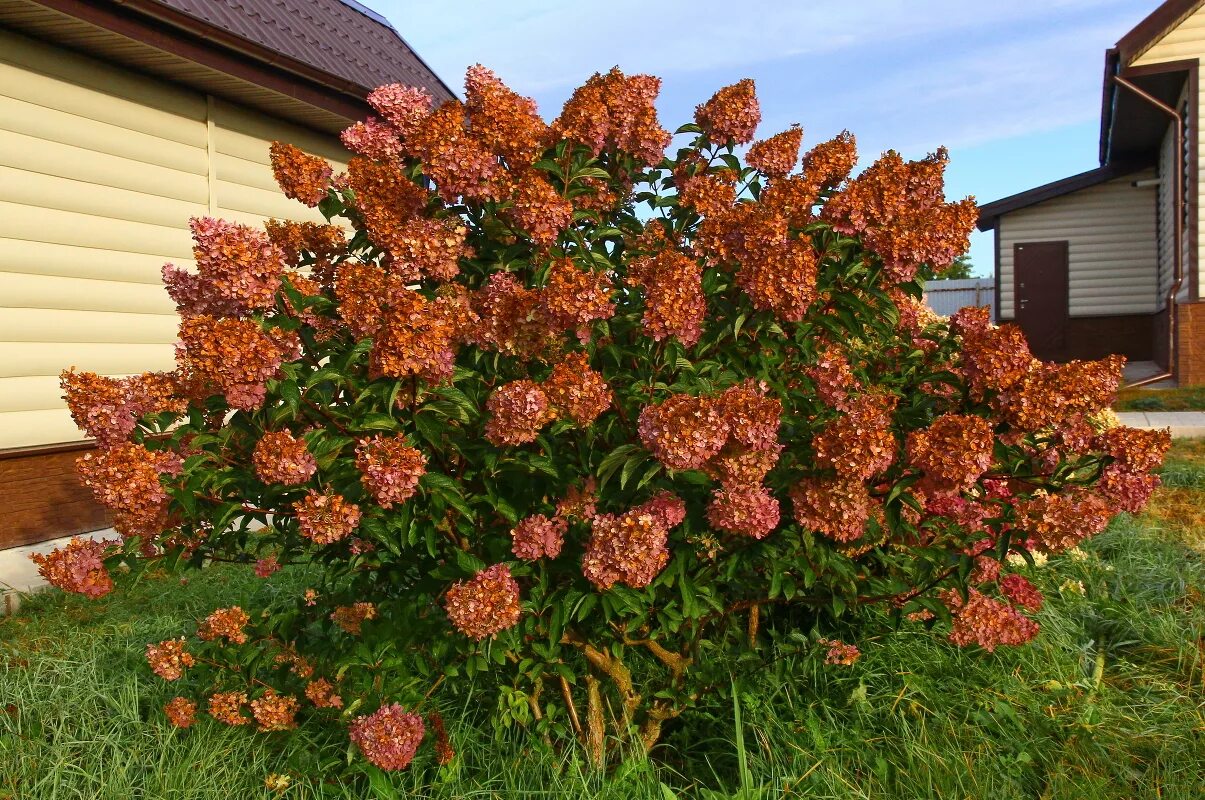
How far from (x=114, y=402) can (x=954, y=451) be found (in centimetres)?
239

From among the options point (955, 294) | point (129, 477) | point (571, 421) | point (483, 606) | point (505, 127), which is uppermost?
point (955, 294)

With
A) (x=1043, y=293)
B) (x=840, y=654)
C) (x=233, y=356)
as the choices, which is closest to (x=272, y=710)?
(x=233, y=356)

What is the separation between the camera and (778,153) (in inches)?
131

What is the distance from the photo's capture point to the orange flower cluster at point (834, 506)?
8.41 feet

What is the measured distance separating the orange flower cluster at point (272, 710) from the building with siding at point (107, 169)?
4.36m

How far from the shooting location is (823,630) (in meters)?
3.97

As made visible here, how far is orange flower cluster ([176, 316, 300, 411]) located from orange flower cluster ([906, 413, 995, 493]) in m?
1.73

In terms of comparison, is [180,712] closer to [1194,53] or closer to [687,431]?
[687,431]

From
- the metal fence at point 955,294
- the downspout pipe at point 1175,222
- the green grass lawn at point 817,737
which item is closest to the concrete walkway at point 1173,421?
the downspout pipe at point 1175,222

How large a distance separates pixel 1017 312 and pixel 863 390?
53.6 ft

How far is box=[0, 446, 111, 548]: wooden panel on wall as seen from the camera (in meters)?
6.42

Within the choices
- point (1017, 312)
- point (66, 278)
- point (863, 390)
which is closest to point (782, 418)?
point (863, 390)

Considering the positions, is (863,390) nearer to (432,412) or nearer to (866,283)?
(866,283)

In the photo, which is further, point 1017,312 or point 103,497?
point 1017,312
